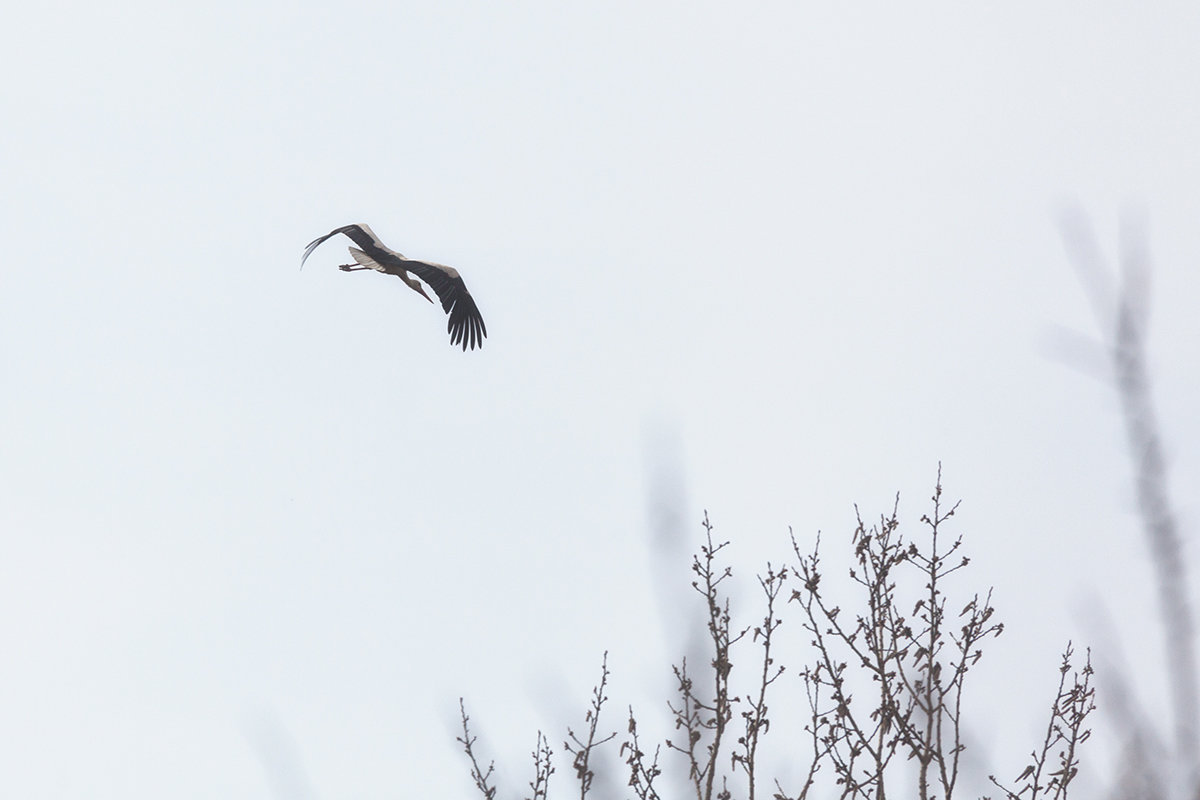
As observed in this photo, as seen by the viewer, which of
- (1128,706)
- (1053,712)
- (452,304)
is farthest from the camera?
(452,304)

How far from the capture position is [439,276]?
16859 millimetres

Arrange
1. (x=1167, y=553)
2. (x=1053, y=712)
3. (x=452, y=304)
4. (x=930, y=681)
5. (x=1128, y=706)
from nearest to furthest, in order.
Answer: (x=1167, y=553)
(x=1128, y=706)
(x=930, y=681)
(x=1053, y=712)
(x=452, y=304)

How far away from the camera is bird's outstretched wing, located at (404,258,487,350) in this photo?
16.7 m

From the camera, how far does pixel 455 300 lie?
16.8 meters

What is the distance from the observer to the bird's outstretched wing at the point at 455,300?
1667 cm

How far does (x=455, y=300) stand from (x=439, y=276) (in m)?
0.35

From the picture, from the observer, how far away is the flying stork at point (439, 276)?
16.7m

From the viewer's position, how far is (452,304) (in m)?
16.8

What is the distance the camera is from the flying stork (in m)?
16.7

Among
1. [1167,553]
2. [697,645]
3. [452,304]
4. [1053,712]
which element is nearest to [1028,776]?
[1053,712]

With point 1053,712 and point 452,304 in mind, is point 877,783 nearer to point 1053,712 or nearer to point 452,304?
point 1053,712

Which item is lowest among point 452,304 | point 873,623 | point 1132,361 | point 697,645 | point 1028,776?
point 1132,361

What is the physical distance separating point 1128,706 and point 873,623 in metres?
5.84

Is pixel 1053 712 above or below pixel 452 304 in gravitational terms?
below
